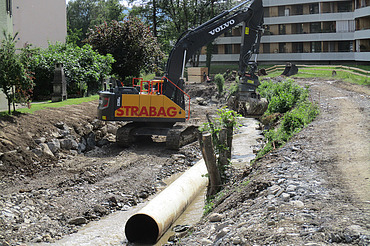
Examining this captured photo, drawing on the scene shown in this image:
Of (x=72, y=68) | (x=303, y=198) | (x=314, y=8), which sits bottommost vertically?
(x=303, y=198)

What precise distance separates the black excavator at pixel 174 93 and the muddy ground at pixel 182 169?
2.41ft

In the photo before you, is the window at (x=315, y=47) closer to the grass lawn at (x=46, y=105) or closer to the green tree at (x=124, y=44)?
the green tree at (x=124, y=44)

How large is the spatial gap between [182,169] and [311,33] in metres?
47.6

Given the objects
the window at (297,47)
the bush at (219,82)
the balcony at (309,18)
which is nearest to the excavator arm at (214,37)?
the bush at (219,82)

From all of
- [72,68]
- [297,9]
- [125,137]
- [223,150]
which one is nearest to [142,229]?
[223,150]

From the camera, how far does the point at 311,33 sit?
58.7 metres

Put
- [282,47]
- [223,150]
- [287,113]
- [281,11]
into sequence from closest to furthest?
1. [223,150]
2. [287,113]
3. [281,11]
4. [282,47]

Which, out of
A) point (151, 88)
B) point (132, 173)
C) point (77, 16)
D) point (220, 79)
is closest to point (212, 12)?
point (220, 79)

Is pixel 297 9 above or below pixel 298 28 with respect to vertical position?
above

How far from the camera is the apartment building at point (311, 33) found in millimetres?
55219

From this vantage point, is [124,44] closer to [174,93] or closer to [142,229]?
[174,93]

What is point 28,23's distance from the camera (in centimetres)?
3728

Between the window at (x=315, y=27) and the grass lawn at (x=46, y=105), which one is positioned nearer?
the grass lawn at (x=46, y=105)

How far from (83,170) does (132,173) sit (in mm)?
1551
